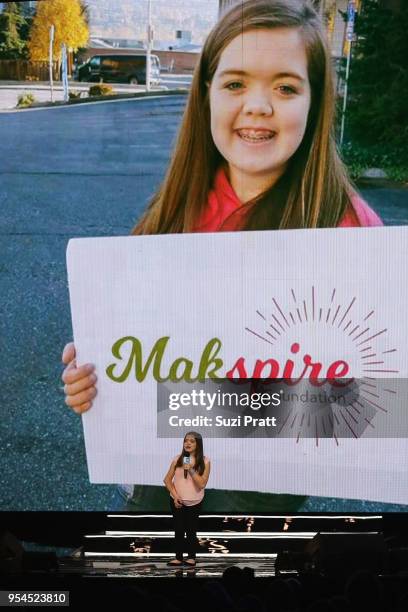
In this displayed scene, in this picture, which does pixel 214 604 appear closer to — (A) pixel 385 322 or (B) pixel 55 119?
(A) pixel 385 322

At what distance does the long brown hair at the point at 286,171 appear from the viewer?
9.62ft

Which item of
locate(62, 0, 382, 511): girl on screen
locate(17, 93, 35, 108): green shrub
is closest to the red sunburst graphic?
locate(62, 0, 382, 511): girl on screen

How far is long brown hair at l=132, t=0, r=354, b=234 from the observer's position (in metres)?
2.93

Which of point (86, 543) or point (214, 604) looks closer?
point (214, 604)

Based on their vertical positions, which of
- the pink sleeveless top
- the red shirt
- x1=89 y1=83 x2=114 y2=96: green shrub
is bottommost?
the pink sleeveless top

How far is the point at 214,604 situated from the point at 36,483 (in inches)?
40.1

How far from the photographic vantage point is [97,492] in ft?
10.5

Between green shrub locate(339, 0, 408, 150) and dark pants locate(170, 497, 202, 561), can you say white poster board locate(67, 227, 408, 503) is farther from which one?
green shrub locate(339, 0, 408, 150)

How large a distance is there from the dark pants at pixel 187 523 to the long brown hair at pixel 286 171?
963 millimetres

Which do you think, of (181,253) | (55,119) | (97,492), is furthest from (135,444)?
(55,119)

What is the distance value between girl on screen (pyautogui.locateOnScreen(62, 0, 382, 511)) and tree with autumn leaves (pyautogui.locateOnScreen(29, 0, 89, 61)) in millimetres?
456

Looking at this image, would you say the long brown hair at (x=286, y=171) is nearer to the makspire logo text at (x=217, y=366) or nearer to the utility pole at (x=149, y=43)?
the utility pole at (x=149, y=43)

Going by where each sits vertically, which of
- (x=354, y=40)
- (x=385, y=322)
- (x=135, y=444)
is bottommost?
(x=135, y=444)
